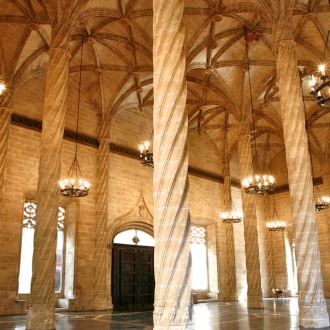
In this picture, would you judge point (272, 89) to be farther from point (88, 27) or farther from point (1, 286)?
point (1, 286)

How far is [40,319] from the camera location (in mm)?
9430

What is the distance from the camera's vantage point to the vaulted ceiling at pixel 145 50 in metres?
14.3

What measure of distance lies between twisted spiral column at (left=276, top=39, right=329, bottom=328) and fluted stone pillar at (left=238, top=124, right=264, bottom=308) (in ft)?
21.6

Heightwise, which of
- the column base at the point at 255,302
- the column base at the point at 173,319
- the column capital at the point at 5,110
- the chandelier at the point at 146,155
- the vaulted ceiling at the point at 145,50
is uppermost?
the vaulted ceiling at the point at 145,50

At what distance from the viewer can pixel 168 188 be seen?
5602mm

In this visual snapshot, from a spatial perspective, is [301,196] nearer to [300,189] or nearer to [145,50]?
[300,189]

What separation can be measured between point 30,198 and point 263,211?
16.9 metres

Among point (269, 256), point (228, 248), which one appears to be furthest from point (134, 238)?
point (269, 256)

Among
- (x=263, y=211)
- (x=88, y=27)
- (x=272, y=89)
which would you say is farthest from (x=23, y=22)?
(x=263, y=211)

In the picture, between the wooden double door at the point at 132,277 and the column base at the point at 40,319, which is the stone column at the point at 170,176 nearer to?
the column base at the point at 40,319

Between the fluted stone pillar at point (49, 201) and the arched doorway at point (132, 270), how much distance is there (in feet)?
25.8

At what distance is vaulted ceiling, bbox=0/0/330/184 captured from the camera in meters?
14.3

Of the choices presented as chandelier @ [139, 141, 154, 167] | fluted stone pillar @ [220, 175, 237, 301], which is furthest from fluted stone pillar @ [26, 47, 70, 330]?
fluted stone pillar @ [220, 175, 237, 301]

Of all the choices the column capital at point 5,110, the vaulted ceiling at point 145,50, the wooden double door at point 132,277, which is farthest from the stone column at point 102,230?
the column capital at point 5,110
